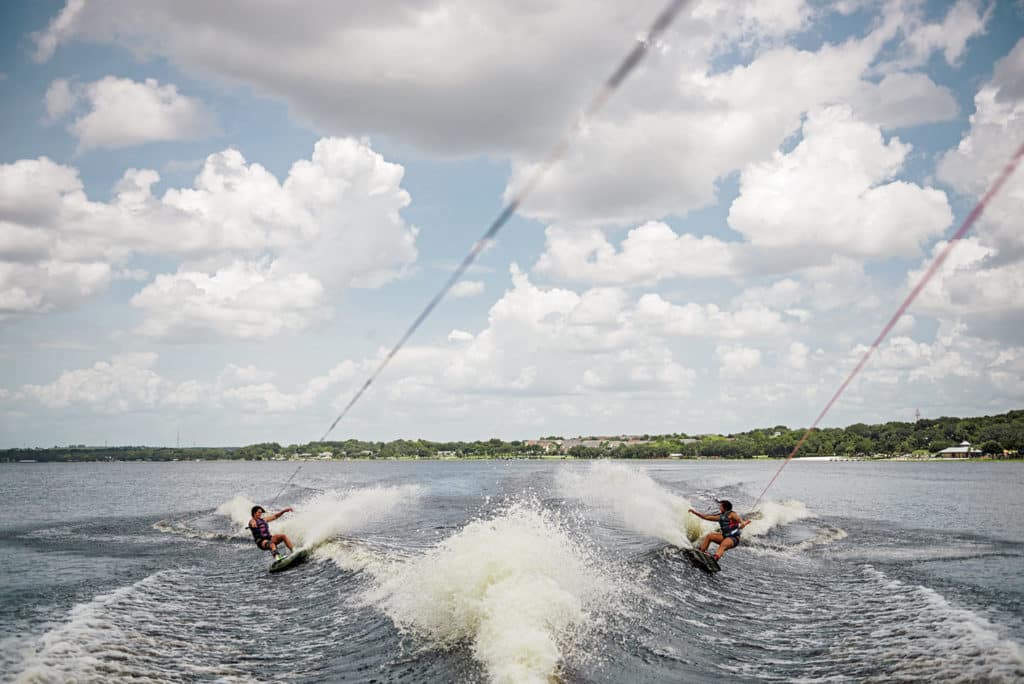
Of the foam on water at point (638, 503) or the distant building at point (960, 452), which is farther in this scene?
the distant building at point (960, 452)

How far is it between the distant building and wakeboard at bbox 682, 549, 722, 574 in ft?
490

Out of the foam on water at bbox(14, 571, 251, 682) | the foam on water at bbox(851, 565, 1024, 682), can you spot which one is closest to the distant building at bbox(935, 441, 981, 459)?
the foam on water at bbox(851, 565, 1024, 682)

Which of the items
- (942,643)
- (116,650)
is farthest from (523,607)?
(116,650)

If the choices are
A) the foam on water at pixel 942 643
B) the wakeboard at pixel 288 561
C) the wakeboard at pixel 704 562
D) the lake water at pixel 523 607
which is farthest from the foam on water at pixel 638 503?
the wakeboard at pixel 288 561

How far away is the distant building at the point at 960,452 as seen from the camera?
5492 inches

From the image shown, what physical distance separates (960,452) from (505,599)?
160 metres

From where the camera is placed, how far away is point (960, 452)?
142 metres

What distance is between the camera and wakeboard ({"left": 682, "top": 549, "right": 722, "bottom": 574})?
18.7m

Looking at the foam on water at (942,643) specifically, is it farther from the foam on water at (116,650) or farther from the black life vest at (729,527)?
the foam on water at (116,650)

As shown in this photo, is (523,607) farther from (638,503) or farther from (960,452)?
(960,452)

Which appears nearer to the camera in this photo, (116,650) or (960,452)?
(116,650)

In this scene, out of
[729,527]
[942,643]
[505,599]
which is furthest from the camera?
[729,527]

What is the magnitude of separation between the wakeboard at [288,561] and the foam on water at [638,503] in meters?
11.6

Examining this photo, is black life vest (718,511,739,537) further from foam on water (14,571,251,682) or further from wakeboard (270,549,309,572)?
foam on water (14,571,251,682)
